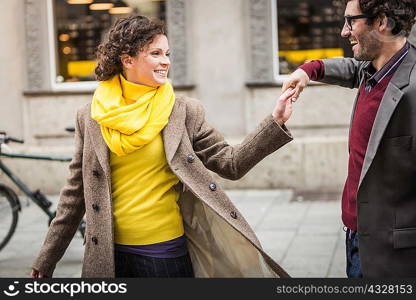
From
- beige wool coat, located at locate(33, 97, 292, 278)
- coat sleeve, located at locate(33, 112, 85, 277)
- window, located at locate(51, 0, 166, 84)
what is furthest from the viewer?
window, located at locate(51, 0, 166, 84)

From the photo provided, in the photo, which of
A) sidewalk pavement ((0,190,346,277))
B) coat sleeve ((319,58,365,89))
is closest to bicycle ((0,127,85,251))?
sidewalk pavement ((0,190,346,277))

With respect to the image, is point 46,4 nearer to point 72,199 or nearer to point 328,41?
point 328,41

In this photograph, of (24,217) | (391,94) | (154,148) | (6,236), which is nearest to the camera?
(391,94)

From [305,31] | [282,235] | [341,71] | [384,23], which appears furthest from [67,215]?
[305,31]

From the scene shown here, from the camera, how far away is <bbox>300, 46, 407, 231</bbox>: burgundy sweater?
3141 mm

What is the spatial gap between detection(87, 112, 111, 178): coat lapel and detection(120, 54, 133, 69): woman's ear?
282 mm

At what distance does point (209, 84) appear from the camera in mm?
10688

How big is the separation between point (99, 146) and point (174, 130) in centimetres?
33

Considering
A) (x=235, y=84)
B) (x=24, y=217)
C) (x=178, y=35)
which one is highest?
(x=178, y=35)

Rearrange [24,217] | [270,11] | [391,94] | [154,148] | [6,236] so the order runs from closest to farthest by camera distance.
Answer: [391,94] → [154,148] → [6,236] → [24,217] → [270,11]

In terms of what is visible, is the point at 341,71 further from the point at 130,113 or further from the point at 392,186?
the point at 130,113

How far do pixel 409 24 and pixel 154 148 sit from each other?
45.6 inches

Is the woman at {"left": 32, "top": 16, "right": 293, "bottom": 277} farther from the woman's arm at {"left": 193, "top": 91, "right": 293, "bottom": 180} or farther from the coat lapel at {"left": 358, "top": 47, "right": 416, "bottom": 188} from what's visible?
the coat lapel at {"left": 358, "top": 47, "right": 416, "bottom": 188}

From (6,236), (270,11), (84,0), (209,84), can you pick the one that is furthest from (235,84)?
(6,236)
